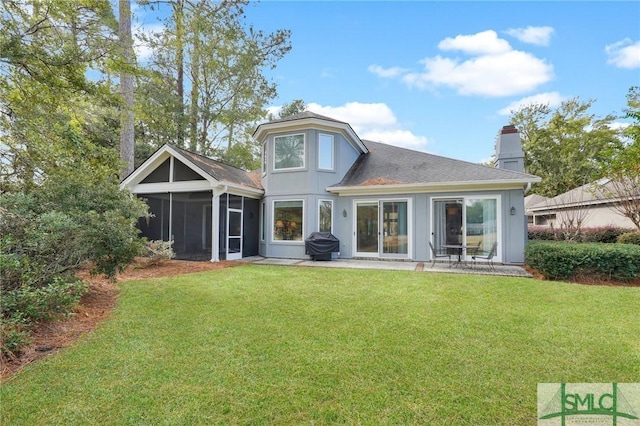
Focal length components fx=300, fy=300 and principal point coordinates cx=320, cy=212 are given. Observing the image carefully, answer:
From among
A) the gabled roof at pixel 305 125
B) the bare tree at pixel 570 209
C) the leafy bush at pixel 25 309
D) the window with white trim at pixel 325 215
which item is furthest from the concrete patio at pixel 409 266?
the leafy bush at pixel 25 309

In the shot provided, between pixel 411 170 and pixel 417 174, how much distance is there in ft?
1.76

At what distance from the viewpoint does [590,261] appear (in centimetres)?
753

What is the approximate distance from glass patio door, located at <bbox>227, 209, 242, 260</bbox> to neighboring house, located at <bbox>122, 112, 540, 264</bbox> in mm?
40

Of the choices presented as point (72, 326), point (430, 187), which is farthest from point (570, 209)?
point (72, 326)

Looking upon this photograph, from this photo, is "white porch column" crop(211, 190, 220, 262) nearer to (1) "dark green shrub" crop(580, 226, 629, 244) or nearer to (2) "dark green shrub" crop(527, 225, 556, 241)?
(2) "dark green shrub" crop(527, 225, 556, 241)

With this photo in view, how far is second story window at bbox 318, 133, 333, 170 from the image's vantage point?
40.3 feet

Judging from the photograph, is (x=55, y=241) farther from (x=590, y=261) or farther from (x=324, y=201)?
(x=590, y=261)

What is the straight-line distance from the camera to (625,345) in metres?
3.82

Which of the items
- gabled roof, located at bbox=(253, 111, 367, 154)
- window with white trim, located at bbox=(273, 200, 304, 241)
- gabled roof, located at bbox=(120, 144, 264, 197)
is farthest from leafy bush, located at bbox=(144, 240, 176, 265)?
gabled roof, located at bbox=(253, 111, 367, 154)

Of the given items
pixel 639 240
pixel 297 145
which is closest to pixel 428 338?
pixel 297 145

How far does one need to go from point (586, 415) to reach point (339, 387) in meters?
2.12

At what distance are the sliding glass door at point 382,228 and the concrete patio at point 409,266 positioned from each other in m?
0.55

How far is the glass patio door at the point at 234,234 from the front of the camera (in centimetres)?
1170

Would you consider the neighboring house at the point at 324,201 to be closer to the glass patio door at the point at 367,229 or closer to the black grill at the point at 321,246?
the glass patio door at the point at 367,229
